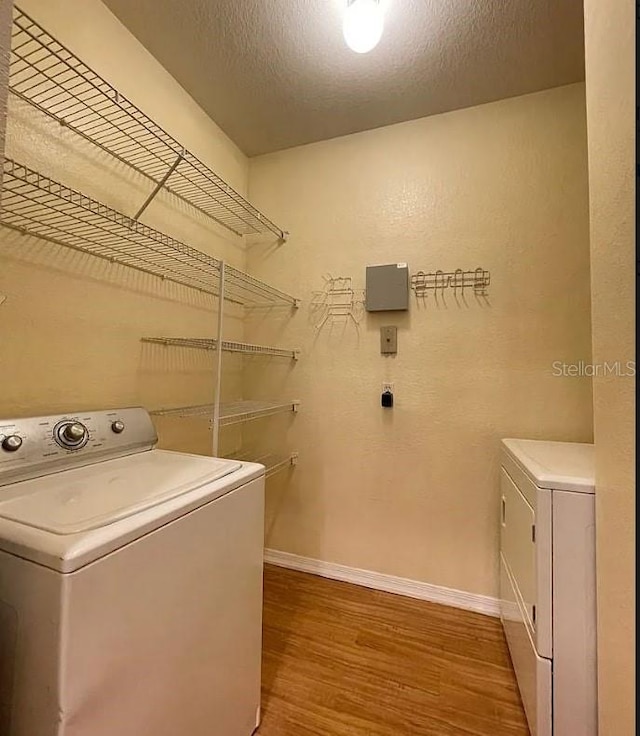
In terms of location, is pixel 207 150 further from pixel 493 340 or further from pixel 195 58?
pixel 493 340

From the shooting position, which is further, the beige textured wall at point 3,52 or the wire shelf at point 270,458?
the wire shelf at point 270,458

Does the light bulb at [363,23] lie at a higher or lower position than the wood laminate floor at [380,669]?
higher

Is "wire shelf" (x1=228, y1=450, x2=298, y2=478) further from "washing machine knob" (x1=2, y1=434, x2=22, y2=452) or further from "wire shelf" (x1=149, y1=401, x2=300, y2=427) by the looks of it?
"washing machine knob" (x1=2, y1=434, x2=22, y2=452)

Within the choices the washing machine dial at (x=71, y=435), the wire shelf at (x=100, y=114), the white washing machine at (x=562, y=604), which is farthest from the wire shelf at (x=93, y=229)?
the white washing machine at (x=562, y=604)

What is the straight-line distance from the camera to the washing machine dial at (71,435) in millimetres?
1046

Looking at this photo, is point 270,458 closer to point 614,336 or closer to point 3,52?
point 614,336

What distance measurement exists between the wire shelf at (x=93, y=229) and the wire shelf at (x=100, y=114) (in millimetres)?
170

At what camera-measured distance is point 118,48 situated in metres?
1.46

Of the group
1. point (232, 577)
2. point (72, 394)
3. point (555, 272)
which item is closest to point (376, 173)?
point (555, 272)

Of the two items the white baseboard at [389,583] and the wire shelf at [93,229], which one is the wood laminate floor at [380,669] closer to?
the white baseboard at [389,583]

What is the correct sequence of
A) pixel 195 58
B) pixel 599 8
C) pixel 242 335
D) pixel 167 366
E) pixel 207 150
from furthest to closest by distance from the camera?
1. pixel 242 335
2. pixel 207 150
3. pixel 167 366
4. pixel 195 58
5. pixel 599 8

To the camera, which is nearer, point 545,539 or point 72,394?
point 545,539

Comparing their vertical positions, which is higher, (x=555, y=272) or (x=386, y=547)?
(x=555, y=272)

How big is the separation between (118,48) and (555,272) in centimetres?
215
